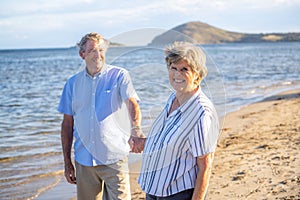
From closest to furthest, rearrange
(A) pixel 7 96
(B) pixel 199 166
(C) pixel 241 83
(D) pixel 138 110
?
(B) pixel 199 166
(D) pixel 138 110
(A) pixel 7 96
(C) pixel 241 83

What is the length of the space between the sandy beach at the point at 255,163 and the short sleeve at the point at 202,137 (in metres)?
0.65

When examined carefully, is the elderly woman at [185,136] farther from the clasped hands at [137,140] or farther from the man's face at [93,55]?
the man's face at [93,55]

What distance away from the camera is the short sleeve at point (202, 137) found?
2758 mm

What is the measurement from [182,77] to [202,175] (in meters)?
0.59

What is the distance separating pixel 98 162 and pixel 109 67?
791 mm

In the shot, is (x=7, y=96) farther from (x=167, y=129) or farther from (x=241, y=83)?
(x=167, y=129)

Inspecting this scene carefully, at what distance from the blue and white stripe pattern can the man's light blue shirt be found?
0.84m

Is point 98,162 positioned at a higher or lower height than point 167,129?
lower

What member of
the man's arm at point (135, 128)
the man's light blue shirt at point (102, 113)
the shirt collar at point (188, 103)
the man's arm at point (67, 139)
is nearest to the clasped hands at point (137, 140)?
the man's arm at point (135, 128)

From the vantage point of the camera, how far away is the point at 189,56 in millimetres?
2801

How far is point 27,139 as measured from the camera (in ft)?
34.9

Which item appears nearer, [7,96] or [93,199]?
[93,199]

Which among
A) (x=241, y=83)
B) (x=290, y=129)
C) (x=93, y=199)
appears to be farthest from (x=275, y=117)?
(x=241, y=83)

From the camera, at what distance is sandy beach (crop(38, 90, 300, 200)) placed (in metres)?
5.66
